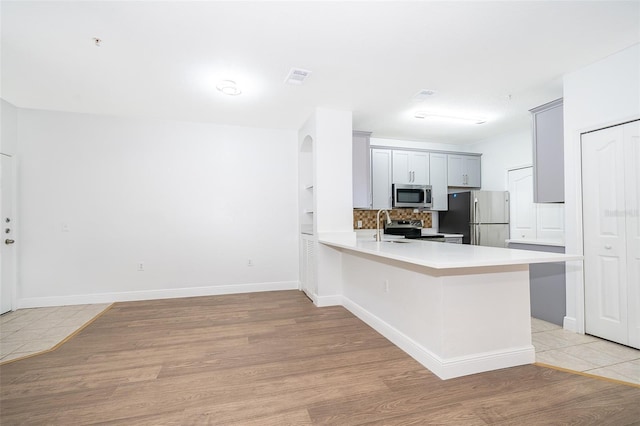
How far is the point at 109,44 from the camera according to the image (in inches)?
98.8

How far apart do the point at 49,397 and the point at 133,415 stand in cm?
70

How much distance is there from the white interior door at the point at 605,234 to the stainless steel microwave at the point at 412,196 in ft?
8.18

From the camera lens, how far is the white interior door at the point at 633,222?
260 cm

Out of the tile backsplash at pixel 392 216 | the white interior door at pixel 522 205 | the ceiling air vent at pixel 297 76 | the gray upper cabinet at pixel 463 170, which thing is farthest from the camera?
the gray upper cabinet at pixel 463 170

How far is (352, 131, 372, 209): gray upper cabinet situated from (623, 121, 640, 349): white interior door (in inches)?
113

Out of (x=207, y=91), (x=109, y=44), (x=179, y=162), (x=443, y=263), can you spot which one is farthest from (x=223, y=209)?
(x=443, y=263)

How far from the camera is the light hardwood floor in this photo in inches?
69.9

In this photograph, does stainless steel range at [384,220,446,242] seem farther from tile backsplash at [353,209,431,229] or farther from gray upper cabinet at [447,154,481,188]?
gray upper cabinet at [447,154,481,188]

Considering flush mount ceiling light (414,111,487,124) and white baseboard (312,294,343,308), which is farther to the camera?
flush mount ceiling light (414,111,487,124)

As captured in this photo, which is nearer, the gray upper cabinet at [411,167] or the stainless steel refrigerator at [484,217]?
the stainless steel refrigerator at [484,217]

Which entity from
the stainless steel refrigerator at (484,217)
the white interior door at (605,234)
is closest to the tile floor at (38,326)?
the white interior door at (605,234)

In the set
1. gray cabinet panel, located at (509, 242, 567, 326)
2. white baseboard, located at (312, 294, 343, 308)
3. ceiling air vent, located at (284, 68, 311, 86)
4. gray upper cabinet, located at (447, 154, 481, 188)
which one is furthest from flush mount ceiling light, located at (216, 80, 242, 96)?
gray upper cabinet, located at (447, 154, 481, 188)

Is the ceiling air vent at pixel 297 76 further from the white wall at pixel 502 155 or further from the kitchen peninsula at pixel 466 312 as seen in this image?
the white wall at pixel 502 155

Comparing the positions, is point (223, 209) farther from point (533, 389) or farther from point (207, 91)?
point (533, 389)
